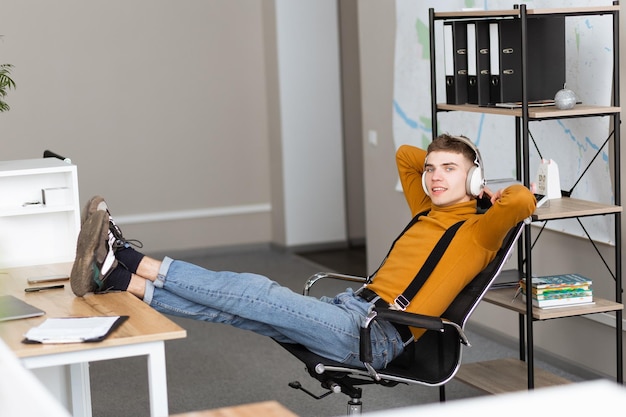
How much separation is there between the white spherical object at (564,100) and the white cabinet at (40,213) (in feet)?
5.86

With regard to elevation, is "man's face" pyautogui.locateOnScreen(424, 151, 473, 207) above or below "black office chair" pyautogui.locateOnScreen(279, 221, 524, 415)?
above

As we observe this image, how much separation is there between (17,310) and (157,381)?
22.0 inches

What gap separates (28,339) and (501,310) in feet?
9.05

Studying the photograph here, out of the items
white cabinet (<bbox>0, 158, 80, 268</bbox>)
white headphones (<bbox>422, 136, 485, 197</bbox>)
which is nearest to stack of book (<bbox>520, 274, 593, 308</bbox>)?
white headphones (<bbox>422, 136, 485, 197</bbox>)

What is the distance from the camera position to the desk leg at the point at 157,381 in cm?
237

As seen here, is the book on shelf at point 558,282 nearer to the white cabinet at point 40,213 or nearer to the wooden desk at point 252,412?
the white cabinet at point 40,213

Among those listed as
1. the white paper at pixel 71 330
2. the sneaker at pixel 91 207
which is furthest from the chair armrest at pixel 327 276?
the white paper at pixel 71 330

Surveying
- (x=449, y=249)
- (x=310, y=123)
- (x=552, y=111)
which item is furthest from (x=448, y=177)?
(x=310, y=123)

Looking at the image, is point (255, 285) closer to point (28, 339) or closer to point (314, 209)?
point (28, 339)

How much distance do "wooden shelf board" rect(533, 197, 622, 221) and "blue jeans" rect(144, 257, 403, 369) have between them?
66 centimetres

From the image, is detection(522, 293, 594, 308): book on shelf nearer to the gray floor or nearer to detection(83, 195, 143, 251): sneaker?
the gray floor

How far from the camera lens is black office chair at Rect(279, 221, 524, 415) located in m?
2.88

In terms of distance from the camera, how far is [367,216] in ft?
19.4

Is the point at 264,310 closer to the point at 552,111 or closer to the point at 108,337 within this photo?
the point at 108,337
